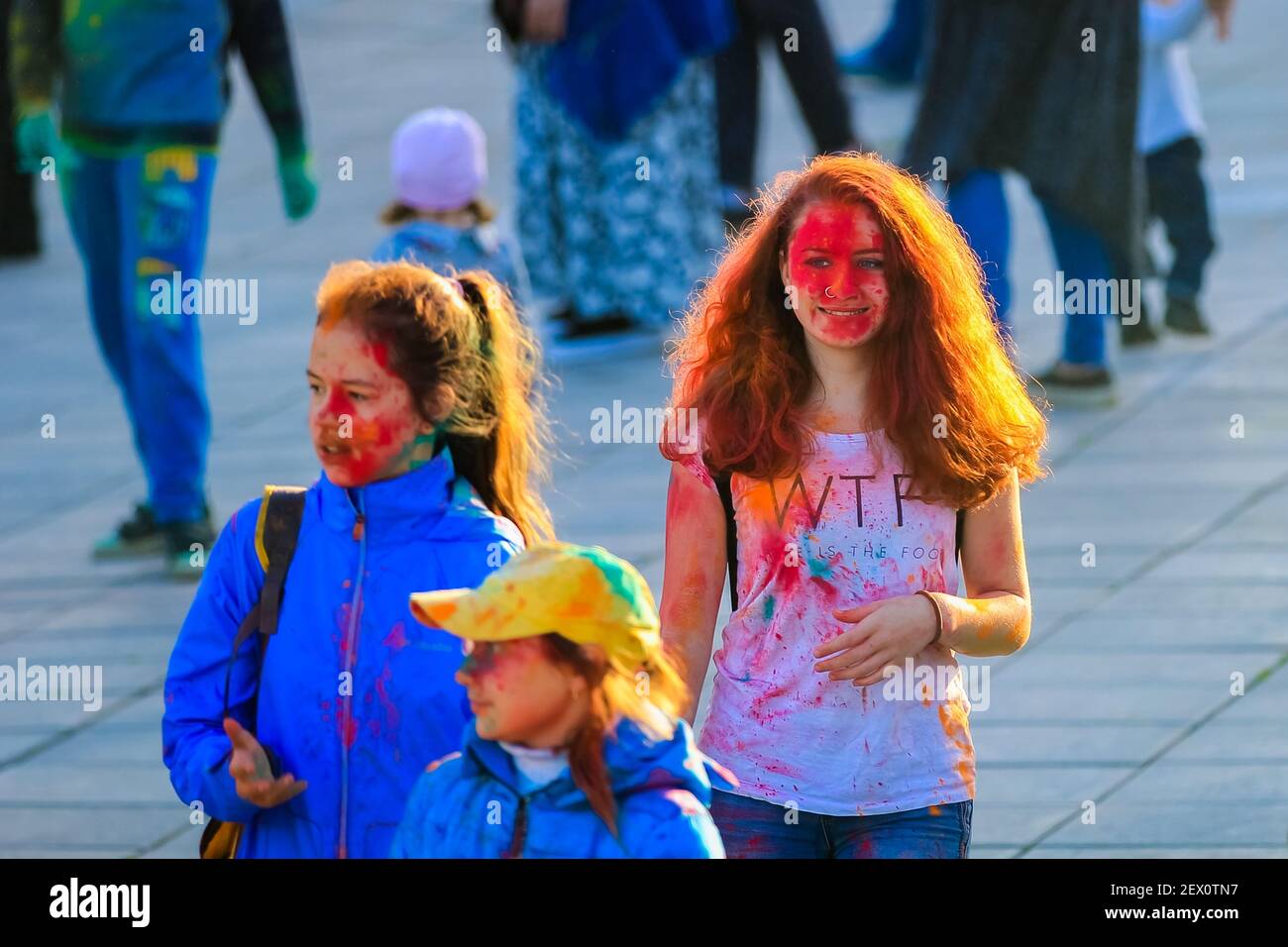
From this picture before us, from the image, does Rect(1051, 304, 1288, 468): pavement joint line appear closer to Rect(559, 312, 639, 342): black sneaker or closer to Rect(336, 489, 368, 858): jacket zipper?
Rect(559, 312, 639, 342): black sneaker

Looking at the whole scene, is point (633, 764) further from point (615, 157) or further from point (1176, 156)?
point (1176, 156)

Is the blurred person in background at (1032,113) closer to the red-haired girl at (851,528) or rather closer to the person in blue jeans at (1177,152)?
the person in blue jeans at (1177,152)

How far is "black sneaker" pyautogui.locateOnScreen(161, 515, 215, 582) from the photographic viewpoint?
684 centimetres

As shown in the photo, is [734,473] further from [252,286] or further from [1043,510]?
[252,286]

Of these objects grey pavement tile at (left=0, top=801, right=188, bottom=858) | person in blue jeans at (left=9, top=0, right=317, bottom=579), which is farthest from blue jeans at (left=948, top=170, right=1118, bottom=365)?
grey pavement tile at (left=0, top=801, right=188, bottom=858)

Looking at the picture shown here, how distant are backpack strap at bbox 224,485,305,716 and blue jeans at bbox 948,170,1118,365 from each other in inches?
176

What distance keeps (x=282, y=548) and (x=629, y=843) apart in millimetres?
855

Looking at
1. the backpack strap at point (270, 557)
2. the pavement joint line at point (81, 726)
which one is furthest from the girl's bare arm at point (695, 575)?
the pavement joint line at point (81, 726)

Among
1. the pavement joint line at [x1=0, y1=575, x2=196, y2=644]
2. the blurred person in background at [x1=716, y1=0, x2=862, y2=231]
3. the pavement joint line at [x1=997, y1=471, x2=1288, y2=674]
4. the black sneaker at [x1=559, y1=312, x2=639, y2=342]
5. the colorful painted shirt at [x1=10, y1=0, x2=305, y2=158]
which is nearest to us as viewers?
the pavement joint line at [x1=997, y1=471, x2=1288, y2=674]

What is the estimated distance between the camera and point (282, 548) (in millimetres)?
3496

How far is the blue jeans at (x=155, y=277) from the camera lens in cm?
679

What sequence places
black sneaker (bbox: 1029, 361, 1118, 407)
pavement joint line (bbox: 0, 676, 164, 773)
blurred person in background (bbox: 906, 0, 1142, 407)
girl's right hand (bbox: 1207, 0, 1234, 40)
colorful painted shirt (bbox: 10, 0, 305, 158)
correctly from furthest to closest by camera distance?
1. girl's right hand (bbox: 1207, 0, 1234, 40)
2. black sneaker (bbox: 1029, 361, 1118, 407)
3. blurred person in background (bbox: 906, 0, 1142, 407)
4. colorful painted shirt (bbox: 10, 0, 305, 158)
5. pavement joint line (bbox: 0, 676, 164, 773)
